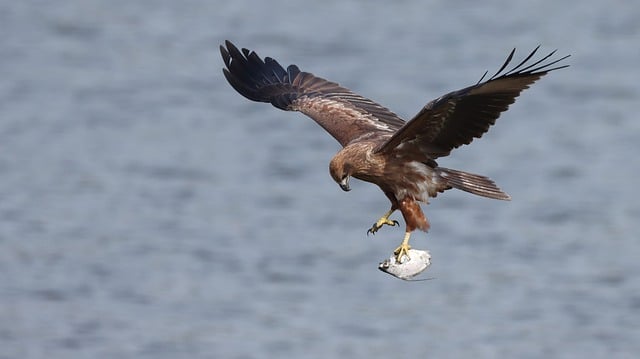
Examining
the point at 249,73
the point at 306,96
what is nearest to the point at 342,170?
the point at 306,96

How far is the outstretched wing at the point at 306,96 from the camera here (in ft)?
35.0

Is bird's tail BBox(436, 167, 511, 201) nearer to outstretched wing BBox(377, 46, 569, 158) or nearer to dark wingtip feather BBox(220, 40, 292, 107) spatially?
outstretched wing BBox(377, 46, 569, 158)

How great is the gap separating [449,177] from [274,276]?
5635 mm

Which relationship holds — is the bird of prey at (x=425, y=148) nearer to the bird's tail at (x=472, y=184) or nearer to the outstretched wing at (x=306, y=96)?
the bird's tail at (x=472, y=184)

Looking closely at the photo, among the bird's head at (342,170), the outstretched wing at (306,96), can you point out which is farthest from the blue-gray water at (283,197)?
the bird's head at (342,170)

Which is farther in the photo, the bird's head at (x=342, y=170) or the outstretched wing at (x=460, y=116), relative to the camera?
the bird's head at (x=342, y=170)

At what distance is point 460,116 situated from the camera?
8961 millimetres

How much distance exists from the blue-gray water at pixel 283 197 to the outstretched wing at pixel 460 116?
4.46 meters

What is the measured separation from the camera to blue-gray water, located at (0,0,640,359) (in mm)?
13797

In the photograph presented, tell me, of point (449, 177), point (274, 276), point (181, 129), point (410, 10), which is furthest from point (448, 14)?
point (449, 177)

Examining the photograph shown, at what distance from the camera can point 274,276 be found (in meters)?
14.8

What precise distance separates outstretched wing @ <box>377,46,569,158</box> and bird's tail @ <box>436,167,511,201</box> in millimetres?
215

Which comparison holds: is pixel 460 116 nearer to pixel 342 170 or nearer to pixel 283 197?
pixel 342 170

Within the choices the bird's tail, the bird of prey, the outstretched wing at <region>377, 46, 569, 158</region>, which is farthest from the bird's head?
the bird's tail
